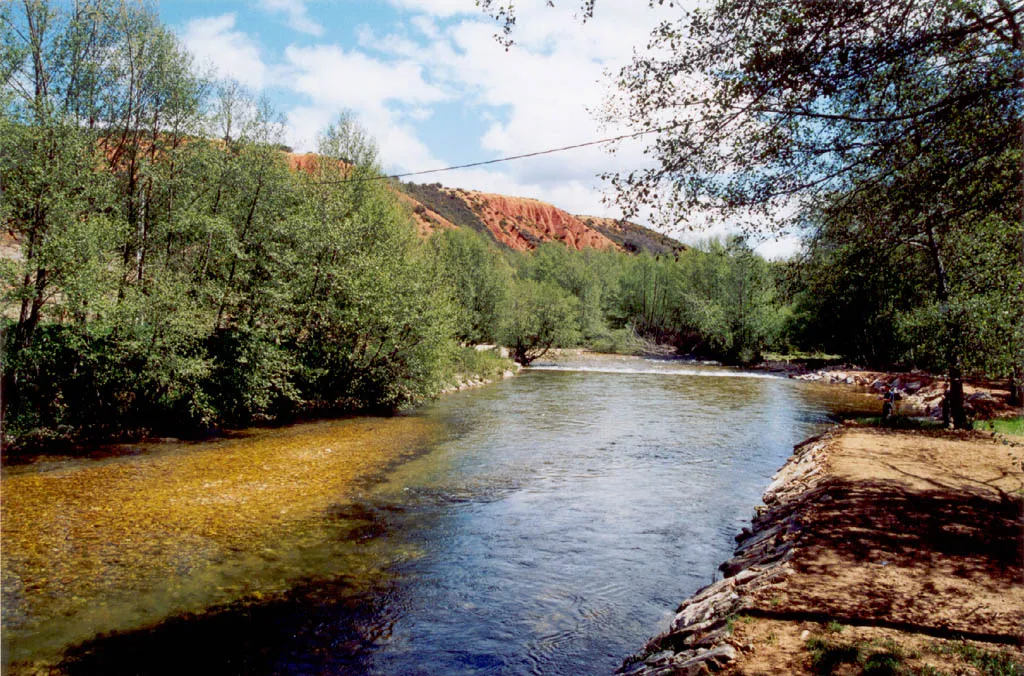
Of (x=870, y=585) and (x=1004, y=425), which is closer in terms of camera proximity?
(x=870, y=585)

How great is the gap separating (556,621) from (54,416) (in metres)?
15.0

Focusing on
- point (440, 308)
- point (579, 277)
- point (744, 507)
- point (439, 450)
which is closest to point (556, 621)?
point (744, 507)

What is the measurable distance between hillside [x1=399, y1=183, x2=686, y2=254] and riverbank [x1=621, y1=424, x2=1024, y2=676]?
99307 millimetres

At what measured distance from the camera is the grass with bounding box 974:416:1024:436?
1584 centimetres

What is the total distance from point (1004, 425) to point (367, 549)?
17392 millimetres

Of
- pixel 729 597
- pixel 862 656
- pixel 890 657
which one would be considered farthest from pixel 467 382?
pixel 890 657

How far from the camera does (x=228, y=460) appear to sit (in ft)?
50.1

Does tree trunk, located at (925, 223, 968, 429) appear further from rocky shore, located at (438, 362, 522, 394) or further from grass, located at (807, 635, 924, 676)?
rocky shore, located at (438, 362, 522, 394)

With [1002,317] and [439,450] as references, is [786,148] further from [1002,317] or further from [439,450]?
[439,450]

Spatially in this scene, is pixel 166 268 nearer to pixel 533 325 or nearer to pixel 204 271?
pixel 204 271

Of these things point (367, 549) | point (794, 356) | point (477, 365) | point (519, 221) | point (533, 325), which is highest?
point (519, 221)

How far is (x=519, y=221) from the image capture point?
484 ft

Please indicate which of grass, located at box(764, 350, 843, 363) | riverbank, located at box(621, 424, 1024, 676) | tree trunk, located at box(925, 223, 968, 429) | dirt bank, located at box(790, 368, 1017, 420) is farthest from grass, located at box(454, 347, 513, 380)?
grass, located at box(764, 350, 843, 363)

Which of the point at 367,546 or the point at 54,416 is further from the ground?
the point at 54,416
